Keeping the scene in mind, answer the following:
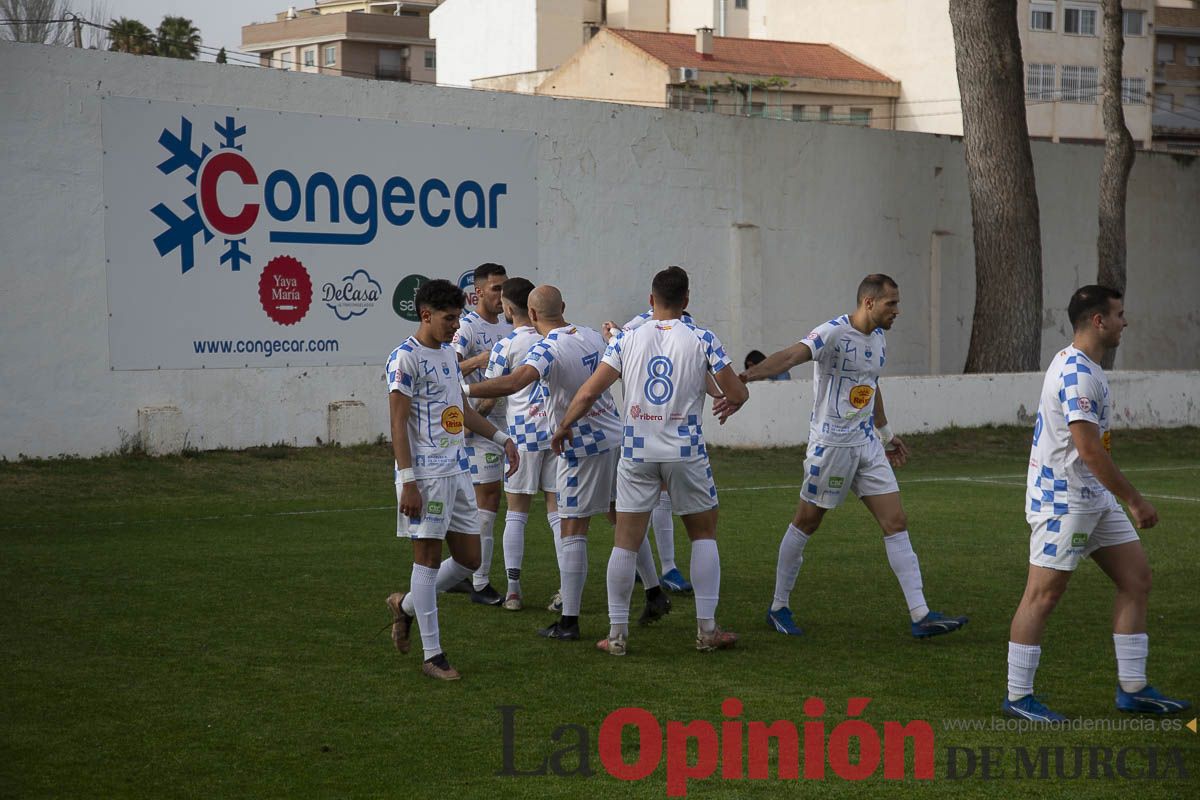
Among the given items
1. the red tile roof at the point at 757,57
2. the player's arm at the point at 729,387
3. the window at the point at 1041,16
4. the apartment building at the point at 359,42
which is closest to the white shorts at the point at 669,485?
the player's arm at the point at 729,387

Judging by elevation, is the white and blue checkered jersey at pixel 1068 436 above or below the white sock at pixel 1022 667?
above

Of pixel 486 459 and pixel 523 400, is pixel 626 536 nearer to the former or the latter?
pixel 523 400

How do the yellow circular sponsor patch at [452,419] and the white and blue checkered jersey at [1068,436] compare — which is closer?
the white and blue checkered jersey at [1068,436]

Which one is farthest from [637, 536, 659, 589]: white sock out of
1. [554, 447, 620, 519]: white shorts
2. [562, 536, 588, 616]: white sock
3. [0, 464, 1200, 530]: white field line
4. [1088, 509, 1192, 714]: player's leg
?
[0, 464, 1200, 530]: white field line

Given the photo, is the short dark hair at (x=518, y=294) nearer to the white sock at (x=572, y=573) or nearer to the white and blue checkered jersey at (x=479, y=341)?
the white and blue checkered jersey at (x=479, y=341)

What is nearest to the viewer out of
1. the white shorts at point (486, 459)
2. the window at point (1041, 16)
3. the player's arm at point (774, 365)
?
the player's arm at point (774, 365)

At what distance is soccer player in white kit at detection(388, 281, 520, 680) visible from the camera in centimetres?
734

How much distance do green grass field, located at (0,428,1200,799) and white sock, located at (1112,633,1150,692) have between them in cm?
21

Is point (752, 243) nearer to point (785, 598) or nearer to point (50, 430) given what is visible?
point (50, 430)

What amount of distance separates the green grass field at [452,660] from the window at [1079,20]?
53340mm

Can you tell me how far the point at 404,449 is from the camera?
7.30 m

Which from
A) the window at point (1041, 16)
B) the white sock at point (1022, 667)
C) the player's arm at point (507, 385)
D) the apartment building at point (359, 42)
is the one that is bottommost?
the white sock at point (1022, 667)

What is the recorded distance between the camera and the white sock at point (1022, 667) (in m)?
6.45

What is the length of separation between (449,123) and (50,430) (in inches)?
261
